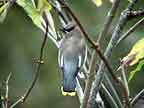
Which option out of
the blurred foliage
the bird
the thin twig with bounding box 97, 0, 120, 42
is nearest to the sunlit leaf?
the thin twig with bounding box 97, 0, 120, 42

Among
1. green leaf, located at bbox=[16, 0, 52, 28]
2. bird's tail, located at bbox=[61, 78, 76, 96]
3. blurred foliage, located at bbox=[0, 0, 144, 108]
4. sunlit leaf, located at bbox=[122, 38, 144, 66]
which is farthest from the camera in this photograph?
blurred foliage, located at bbox=[0, 0, 144, 108]

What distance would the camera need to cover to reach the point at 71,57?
69.5 inches

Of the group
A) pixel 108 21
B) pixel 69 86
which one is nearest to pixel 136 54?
pixel 108 21

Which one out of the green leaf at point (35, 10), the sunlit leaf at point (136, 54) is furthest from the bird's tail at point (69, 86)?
the sunlit leaf at point (136, 54)

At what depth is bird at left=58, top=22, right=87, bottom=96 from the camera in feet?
5.57

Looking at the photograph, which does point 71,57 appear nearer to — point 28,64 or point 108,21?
point 108,21

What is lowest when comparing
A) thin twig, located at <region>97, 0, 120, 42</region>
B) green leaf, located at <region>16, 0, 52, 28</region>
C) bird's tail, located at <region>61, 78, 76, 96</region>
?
bird's tail, located at <region>61, 78, 76, 96</region>

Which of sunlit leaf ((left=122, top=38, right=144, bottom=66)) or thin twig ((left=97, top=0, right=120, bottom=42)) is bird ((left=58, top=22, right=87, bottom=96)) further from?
thin twig ((left=97, top=0, right=120, bottom=42))

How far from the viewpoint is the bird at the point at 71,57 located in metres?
1.70

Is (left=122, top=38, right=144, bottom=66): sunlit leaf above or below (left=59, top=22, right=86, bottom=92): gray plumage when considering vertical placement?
above

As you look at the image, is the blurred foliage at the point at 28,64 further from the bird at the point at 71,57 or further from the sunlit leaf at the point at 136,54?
the sunlit leaf at the point at 136,54

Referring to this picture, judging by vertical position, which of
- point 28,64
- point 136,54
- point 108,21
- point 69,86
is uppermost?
point 108,21

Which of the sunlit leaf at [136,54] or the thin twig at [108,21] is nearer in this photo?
the thin twig at [108,21]

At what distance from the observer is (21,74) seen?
4.13 meters
